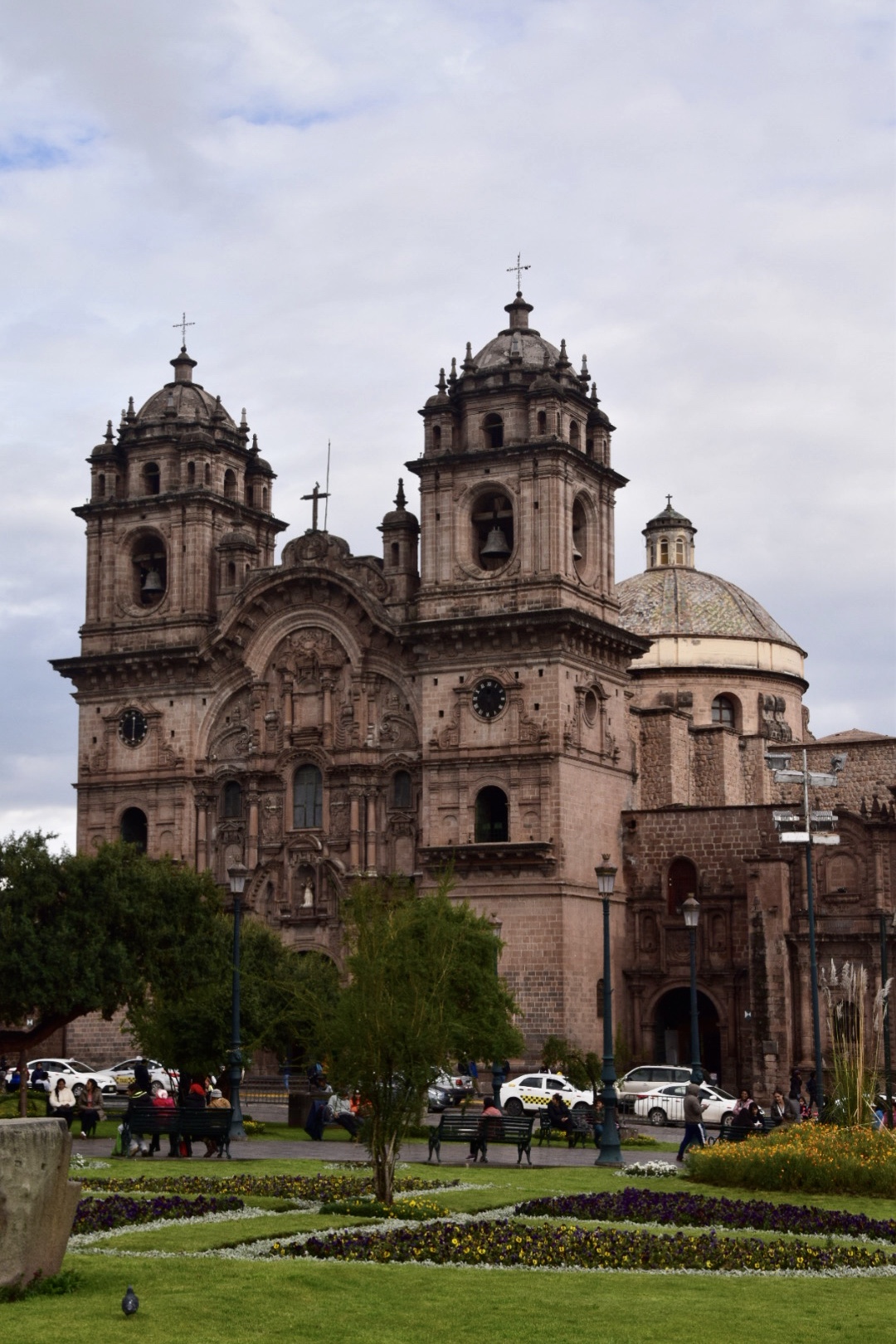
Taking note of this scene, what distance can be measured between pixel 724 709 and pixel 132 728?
22.0 metres

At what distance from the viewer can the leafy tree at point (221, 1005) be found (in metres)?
38.8

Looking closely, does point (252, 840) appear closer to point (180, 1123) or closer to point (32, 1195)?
point (180, 1123)

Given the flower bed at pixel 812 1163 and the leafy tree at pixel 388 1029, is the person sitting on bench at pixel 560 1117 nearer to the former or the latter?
the flower bed at pixel 812 1163

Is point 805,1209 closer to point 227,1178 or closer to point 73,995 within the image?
point 227,1178

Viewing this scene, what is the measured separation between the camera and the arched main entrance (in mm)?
55031

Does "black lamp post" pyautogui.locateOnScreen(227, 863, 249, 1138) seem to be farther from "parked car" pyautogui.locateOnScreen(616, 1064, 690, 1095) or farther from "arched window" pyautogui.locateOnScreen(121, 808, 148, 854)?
"arched window" pyautogui.locateOnScreen(121, 808, 148, 854)

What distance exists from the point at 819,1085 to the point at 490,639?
2071 centimetres

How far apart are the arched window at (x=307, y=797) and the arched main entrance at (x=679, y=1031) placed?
38.5ft

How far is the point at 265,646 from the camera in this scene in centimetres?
5859

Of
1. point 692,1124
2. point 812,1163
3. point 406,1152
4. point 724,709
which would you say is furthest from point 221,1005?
point 724,709

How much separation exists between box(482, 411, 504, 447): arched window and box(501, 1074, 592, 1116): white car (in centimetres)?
1942

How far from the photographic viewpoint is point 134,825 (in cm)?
5994

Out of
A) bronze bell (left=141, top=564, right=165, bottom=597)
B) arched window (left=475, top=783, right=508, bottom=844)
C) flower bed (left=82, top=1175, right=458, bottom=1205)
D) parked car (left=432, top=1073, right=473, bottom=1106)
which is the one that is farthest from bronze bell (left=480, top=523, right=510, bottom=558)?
flower bed (left=82, top=1175, right=458, bottom=1205)

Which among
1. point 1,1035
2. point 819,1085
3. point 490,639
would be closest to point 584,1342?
point 819,1085
